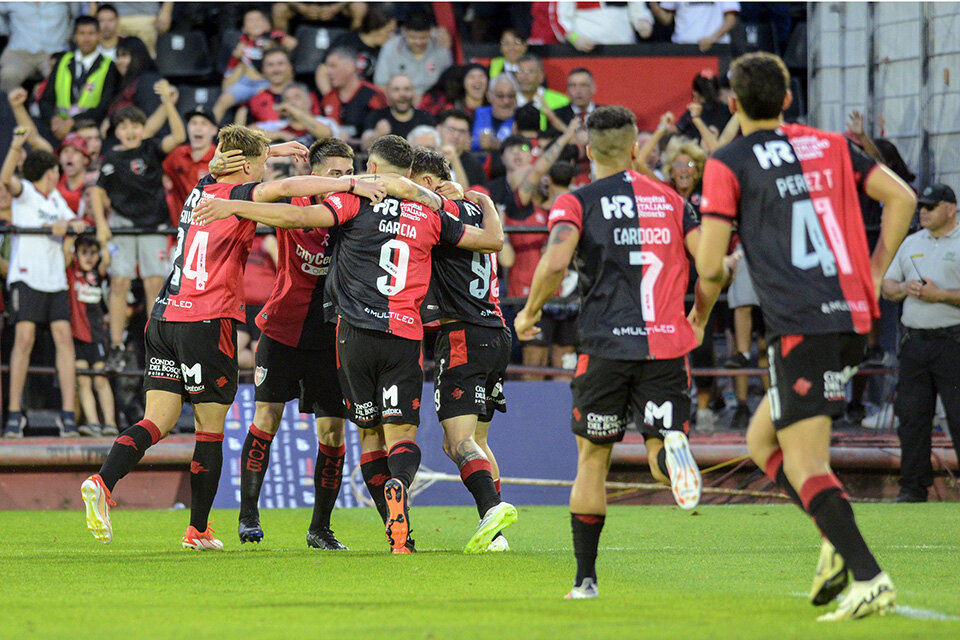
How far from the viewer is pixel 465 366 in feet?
25.1

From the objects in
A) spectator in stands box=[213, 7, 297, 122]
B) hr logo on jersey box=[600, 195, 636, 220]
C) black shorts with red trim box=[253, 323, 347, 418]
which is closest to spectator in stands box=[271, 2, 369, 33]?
spectator in stands box=[213, 7, 297, 122]

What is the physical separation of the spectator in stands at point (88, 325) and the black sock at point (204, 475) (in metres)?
4.26

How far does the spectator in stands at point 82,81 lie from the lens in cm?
1456

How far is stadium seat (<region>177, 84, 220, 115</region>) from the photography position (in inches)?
593

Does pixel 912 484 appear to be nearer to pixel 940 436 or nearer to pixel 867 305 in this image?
pixel 940 436

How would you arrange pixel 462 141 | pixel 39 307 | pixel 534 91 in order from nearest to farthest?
pixel 39 307 → pixel 462 141 → pixel 534 91

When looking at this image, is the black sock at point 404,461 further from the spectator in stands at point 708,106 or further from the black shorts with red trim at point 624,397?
the spectator in stands at point 708,106

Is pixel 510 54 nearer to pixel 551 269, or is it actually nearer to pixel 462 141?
pixel 462 141

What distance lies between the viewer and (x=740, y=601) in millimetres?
5164

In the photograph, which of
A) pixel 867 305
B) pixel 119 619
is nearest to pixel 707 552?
pixel 867 305

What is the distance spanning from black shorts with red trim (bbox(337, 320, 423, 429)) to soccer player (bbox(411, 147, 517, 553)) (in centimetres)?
54

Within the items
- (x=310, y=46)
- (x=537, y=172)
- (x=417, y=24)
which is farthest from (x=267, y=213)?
(x=310, y=46)

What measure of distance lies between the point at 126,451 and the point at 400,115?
7309 millimetres

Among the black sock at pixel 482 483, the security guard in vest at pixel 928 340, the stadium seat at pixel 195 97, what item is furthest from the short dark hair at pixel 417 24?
the black sock at pixel 482 483
